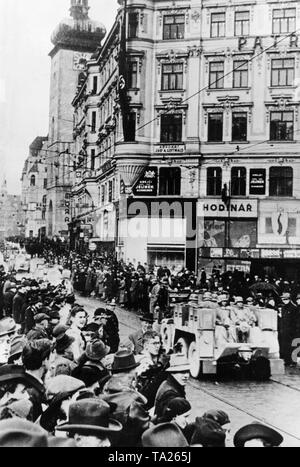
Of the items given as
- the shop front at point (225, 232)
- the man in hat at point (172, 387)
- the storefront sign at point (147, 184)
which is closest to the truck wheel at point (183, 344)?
the shop front at point (225, 232)

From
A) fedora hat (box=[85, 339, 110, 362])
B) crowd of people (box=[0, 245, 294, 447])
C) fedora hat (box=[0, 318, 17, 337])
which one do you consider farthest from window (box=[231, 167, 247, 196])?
fedora hat (box=[0, 318, 17, 337])

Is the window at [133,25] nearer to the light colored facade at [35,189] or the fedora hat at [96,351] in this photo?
the light colored facade at [35,189]

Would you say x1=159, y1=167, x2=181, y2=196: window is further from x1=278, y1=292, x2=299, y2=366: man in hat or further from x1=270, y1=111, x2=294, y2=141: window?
x1=278, y1=292, x2=299, y2=366: man in hat

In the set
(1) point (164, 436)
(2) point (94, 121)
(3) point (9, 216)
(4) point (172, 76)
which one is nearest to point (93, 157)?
(2) point (94, 121)

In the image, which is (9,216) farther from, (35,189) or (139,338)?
(139,338)

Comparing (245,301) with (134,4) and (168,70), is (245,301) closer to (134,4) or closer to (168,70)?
Result: (168,70)
